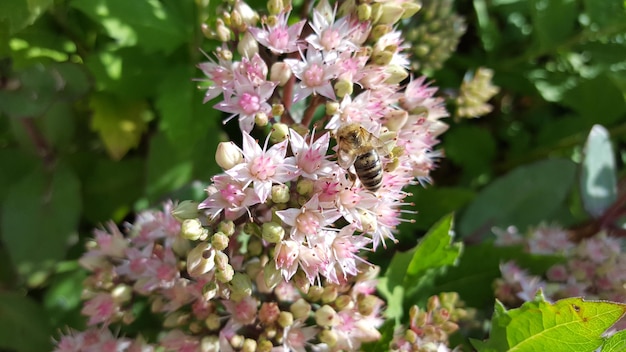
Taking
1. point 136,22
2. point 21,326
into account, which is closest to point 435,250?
point 136,22

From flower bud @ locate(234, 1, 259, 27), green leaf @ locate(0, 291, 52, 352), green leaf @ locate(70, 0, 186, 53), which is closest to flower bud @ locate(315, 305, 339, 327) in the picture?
flower bud @ locate(234, 1, 259, 27)

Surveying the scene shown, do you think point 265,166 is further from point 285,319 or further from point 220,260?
point 285,319

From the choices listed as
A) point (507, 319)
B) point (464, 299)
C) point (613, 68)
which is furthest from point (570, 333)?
point (613, 68)

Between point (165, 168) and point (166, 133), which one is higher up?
point (166, 133)

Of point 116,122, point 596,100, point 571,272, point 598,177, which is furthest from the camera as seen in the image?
point 596,100

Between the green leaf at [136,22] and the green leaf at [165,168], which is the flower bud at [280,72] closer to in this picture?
the green leaf at [136,22]

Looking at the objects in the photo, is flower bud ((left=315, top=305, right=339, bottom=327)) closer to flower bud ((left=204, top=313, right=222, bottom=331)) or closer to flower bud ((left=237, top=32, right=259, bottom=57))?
flower bud ((left=204, top=313, right=222, bottom=331))
